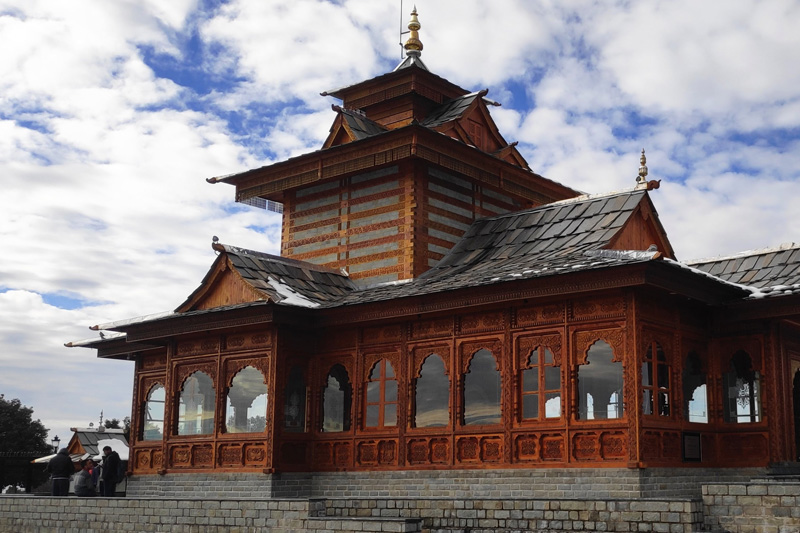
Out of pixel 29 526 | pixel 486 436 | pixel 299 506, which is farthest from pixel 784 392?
pixel 29 526

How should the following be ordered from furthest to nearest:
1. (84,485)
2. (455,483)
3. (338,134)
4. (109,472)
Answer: (338,134), (109,472), (84,485), (455,483)

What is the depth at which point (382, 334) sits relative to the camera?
20578mm

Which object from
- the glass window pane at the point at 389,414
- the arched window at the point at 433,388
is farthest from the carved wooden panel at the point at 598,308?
the arched window at the point at 433,388

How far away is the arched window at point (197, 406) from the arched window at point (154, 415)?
64 cm

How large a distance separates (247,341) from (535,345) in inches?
268

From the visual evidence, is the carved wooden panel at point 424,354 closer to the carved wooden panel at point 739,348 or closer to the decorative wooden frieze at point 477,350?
the decorative wooden frieze at point 477,350

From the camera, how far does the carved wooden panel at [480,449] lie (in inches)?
718

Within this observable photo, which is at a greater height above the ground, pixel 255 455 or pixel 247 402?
pixel 247 402

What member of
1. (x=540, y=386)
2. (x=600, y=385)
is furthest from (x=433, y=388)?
(x=540, y=386)

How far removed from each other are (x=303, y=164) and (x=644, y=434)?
39.3 feet

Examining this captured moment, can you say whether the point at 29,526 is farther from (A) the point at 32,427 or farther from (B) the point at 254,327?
(A) the point at 32,427

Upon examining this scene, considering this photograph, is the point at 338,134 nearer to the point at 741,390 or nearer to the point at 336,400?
the point at 336,400

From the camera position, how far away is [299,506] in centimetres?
1669

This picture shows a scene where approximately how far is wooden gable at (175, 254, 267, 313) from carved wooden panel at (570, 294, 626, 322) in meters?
7.31
